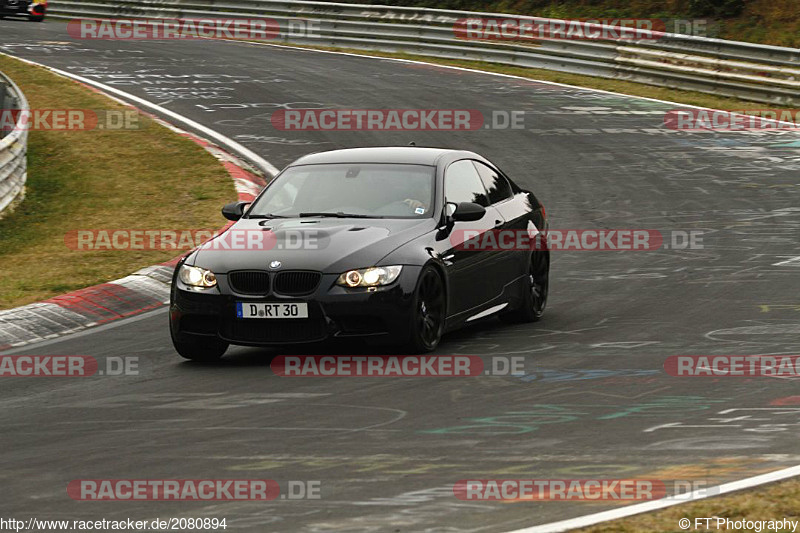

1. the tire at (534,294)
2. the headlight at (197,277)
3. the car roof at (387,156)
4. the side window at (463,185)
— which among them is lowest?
the tire at (534,294)

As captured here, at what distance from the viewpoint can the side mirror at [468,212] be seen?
10922 millimetres

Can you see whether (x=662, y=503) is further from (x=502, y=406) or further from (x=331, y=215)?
(x=331, y=215)

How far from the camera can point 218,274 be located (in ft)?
33.6

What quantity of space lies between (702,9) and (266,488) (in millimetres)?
27361

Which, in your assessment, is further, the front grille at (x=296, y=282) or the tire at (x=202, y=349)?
the tire at (x=202, y=349)

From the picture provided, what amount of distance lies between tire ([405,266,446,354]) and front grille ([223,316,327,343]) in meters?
0.65

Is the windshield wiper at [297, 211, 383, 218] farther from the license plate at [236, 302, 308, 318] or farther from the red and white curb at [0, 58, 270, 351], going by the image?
the red and white curb at [0, 58, 270, 351]

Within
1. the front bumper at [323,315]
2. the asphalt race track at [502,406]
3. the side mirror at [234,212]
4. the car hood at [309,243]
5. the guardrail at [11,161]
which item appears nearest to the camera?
the asphalt race track at [502,406]

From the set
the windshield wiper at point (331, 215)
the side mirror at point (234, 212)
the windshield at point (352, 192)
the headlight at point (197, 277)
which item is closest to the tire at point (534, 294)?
the windshield at point (352, 192)

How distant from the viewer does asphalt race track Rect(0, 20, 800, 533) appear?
6.70 m

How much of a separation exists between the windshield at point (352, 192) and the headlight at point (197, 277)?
3.31 feet

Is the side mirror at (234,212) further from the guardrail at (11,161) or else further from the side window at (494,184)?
the guardrail at (11,161)

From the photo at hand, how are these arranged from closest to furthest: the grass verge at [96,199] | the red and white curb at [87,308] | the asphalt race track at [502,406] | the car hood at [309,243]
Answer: the asphalt race track at [502,406] → the car hood at [309,243] → the red and white curb at [87,308] → the grass verge at [96,199]

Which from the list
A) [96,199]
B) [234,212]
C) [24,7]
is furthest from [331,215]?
[24,7]
